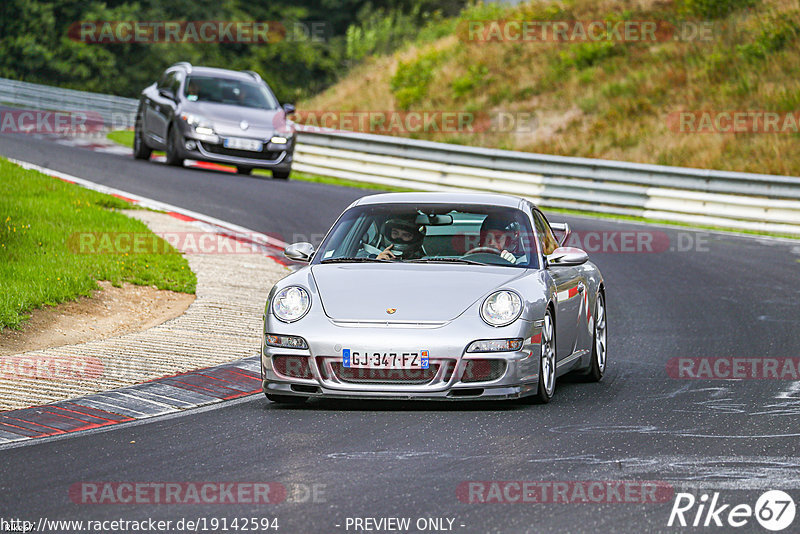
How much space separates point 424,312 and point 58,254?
629 cm

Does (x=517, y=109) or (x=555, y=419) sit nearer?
(x=555, y=419)

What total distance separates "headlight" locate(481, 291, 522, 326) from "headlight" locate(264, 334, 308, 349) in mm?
1138

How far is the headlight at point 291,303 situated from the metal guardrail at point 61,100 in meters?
29.4

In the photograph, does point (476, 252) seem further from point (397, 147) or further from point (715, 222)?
point (397, 147)

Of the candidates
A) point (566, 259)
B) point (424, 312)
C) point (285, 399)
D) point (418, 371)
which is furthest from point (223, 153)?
point (418, 371)

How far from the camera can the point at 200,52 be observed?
52.7 m

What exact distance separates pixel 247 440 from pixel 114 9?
43608mm

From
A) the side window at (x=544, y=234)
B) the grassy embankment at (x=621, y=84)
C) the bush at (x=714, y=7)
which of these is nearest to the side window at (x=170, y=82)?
the grassy embankment at (x=621, y=84)

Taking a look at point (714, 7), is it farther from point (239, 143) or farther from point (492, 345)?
point (492, 345)

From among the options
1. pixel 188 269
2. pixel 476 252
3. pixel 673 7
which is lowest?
pixel 188 269

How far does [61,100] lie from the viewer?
37781 millimetres

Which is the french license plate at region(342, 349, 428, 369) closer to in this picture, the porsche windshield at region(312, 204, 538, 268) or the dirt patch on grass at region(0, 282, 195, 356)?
the porsche windshield at region(312, 204, 538, 268)

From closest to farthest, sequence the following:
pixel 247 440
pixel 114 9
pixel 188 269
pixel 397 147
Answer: pixel 247 440 < pixel 188 269 < pixel 397 147 < pixel 114 9

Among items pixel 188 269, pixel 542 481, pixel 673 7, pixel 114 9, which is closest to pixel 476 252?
pixel 542 481
